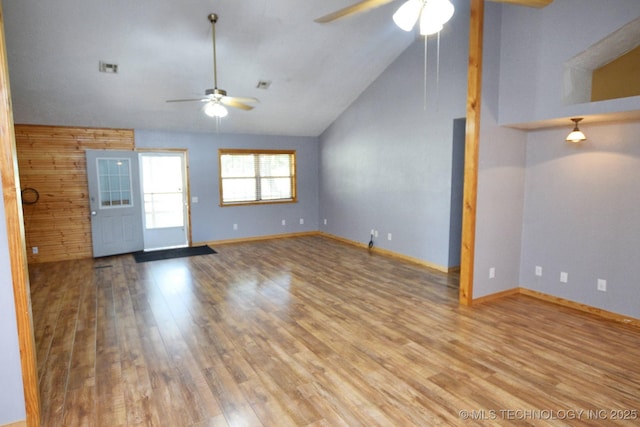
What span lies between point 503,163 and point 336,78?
3.42 metres

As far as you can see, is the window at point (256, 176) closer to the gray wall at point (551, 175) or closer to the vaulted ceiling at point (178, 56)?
the vaulted ceiling at point (178, 56)

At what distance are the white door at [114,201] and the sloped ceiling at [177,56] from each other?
0.66m

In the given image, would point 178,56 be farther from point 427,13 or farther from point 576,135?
point 576,135

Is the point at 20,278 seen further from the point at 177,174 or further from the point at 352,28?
the point at 177,174

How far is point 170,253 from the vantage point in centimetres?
Result: 682

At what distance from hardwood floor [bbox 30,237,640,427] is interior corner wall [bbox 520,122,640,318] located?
0.36 m

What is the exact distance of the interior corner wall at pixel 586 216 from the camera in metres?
3.54

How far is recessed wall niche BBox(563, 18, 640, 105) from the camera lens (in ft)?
11.1

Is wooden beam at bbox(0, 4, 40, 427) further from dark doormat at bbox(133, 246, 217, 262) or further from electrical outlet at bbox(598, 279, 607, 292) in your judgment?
electrical outlet at bbox(598, 279, 607, 292)

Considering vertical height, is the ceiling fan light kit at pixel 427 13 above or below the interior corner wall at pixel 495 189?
above

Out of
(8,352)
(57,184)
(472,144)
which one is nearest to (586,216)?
(472,144)

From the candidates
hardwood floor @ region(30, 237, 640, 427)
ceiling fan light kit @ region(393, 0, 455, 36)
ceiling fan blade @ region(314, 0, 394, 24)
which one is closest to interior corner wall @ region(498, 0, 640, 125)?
ceiling fan light kit @ region(393, 0, 455, 36)

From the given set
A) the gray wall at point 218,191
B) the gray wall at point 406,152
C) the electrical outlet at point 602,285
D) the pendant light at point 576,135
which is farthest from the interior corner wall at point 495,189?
the gray wall at point 218,191

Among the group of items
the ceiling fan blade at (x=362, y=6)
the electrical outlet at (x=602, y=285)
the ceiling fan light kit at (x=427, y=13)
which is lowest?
the electrical outlet at (x=602, y=285)
